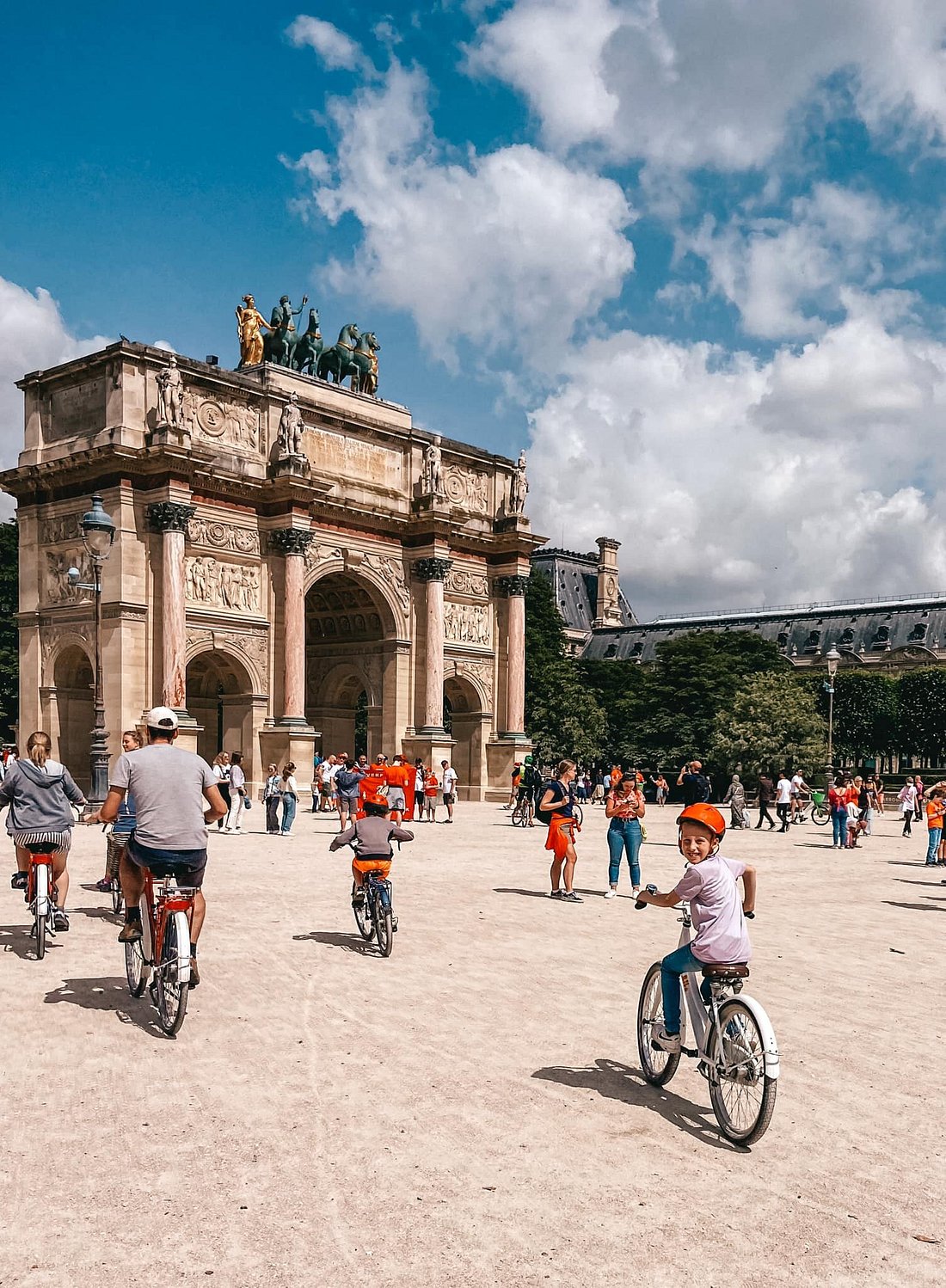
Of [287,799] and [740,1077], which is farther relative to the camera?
[287,799]

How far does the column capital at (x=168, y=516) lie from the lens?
137 ft

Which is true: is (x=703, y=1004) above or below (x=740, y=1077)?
above

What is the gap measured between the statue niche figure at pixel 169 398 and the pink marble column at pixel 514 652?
18675 millimetres

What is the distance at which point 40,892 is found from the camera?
1109 cm

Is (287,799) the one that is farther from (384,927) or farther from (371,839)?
(384,927)

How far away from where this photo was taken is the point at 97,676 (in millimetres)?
33406

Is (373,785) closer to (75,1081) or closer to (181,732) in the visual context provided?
(75,1081)

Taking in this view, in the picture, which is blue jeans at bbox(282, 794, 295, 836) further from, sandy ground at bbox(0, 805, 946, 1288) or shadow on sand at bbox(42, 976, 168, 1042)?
shadow on sand at bbox(42, 976, 168, 1042)

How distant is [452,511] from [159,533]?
14.9 m

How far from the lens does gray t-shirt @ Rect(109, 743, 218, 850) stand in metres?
8.69

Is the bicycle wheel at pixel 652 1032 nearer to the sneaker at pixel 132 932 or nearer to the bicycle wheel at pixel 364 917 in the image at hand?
the sneaker at pixel 132 932

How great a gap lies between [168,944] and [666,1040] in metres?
3.53

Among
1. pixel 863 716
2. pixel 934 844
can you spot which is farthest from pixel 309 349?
pixel 863 716

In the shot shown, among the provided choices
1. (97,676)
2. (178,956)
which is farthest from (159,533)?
(178,956)
